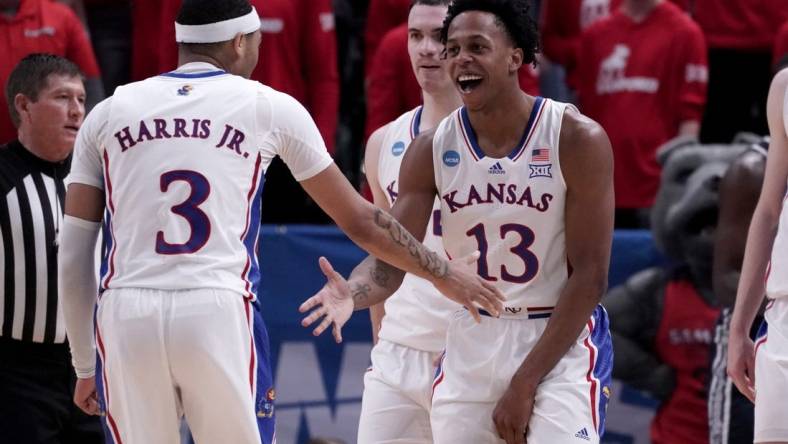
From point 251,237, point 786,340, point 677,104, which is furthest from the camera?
point 677,104

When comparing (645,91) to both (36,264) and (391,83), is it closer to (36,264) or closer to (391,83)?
(391,83)

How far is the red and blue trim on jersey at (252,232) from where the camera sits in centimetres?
461

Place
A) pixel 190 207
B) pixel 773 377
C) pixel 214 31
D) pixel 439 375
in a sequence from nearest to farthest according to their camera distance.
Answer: pixel 773 377 < pixel 190 207 < pixel 214 31 < pixel 439 375

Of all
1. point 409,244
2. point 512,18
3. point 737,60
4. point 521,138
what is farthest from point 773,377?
point 737,60

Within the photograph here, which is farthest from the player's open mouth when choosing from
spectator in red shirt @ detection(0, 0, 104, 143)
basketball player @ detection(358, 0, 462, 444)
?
spectator in red shirt @ detection(0, 0, 104, 143)

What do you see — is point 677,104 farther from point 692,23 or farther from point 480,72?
point 480,72

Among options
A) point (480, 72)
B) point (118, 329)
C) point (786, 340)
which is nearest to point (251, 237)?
point (118, 329)

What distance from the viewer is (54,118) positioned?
5.76 m

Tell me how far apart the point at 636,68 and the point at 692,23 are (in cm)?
42

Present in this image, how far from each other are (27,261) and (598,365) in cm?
238

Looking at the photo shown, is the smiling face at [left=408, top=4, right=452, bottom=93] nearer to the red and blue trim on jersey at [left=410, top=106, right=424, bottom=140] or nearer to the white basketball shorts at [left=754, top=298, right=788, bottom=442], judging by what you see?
the red and blue trim on jersey at [left=410, top=106, right=424, bottom=140]

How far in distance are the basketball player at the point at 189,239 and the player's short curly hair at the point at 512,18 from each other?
64 cm

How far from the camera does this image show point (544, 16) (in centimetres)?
924

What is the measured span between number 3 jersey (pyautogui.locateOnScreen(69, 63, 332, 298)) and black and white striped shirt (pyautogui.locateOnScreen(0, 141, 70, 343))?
1.13 m
